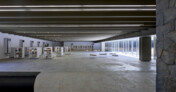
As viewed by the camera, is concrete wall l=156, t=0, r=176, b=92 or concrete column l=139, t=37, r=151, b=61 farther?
concrete column l=139, t=37, r=151, b=61

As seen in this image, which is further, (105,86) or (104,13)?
(104,13)

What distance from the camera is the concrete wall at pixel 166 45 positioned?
2.24 m

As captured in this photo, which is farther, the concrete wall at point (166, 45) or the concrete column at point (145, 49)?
the concrete column at point (145, 49)

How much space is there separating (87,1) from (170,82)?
4563mm

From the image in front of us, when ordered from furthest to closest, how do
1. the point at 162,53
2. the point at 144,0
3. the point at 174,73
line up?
the point at 144,0 → the point at 162,53 → the point at 174,73

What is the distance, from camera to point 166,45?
7.91 feet

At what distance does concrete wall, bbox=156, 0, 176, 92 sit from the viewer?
224cm

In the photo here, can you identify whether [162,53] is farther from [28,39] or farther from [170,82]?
[28,39]

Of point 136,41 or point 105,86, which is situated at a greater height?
point 136,41

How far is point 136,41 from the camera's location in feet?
70.3

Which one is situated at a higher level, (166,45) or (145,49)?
(166,45)

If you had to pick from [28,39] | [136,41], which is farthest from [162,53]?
[28,39]

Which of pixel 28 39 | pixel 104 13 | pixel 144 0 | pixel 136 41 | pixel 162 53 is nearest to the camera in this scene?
pixel 162 53

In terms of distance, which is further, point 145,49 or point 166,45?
point 145,49
